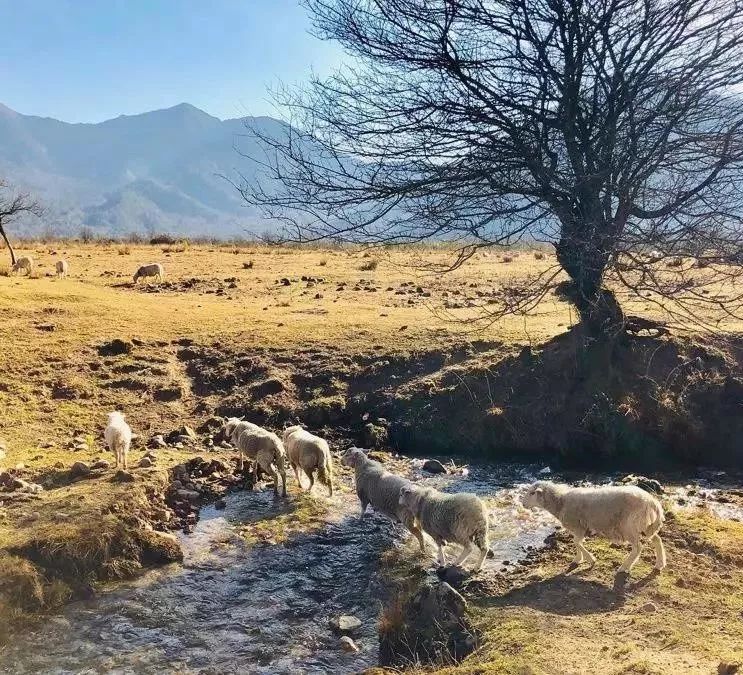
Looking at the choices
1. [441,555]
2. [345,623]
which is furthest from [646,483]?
[345,623]

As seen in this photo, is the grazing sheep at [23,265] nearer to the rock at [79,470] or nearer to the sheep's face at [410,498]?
the rock at [79,470]

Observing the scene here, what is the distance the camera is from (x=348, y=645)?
6512 mm

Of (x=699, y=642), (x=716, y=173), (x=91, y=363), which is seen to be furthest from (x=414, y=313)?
(x=699, y=642)

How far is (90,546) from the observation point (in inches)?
309

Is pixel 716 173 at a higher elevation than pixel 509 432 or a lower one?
higher

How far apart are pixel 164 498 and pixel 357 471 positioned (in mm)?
2867

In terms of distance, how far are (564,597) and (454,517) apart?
4.68ft

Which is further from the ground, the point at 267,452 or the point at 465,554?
the point at 267,452

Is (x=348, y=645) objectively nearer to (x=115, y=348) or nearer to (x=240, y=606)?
(x=240, y=606)

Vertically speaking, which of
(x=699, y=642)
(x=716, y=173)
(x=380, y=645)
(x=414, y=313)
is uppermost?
(x=716, y=173)

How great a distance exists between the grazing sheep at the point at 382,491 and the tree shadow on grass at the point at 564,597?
1.59m

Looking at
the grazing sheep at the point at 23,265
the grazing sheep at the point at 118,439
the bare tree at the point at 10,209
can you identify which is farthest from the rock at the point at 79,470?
the bare tree at the point at 10,209

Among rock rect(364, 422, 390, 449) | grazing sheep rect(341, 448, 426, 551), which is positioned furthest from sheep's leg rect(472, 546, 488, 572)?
rock rect(364, 422, 390, 449)

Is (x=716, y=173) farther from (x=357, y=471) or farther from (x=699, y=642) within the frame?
(x=357, y=471)
